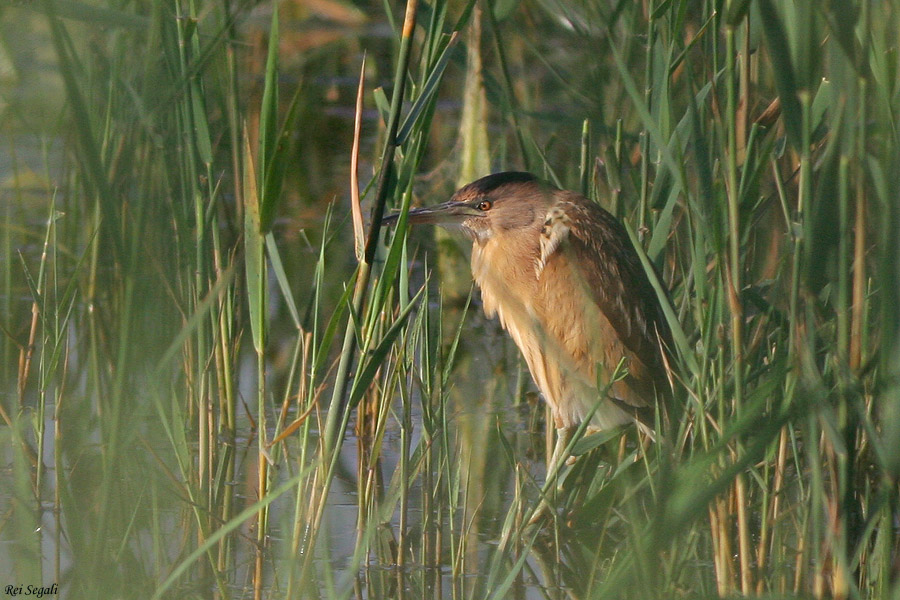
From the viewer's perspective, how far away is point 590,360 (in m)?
2.86

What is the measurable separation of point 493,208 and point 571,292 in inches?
12.7

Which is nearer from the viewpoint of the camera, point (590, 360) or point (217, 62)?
point (217, 62)

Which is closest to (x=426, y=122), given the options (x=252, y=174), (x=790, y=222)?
(x=252, y=174)

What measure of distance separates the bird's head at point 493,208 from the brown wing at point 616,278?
13 cm

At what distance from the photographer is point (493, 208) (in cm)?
303

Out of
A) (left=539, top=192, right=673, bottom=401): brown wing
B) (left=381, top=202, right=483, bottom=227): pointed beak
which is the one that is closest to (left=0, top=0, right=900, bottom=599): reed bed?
(left=539, top=192, right=673, bottom=401): brown wing

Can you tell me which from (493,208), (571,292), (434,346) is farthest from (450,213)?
(434,346)

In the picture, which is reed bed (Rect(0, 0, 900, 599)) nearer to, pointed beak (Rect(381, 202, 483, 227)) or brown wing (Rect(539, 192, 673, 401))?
brown wing (Rect(539, 192, 673, 401))

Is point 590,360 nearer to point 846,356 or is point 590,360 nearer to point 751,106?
point 751,106

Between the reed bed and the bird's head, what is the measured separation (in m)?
0.19

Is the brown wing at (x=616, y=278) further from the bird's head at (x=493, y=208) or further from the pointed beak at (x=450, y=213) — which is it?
the pointed beak at (x=450, y=213)

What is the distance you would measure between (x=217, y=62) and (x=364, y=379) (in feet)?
2.21

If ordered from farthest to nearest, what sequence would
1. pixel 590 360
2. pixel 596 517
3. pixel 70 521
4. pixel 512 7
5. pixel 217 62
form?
1. pixel 590 360
2. pixel 596 517
3. pixel 512 7
4. pixel 217 62
5. pixel 70 521

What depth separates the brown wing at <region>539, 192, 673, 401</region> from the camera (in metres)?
2.76
